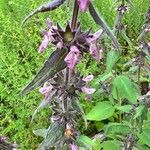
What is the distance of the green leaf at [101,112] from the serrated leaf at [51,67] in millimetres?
1375

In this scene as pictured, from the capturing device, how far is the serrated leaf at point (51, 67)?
4.00ft

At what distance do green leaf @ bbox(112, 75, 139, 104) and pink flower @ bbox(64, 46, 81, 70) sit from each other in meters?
1.23

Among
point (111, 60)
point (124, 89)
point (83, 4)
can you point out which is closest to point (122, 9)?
point (111, 60)

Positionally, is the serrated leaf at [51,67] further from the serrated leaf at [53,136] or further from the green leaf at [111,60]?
the green leaf at [111,60]

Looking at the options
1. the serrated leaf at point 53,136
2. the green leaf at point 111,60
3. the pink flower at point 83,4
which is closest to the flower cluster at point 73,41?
the pink flower at point 83,4

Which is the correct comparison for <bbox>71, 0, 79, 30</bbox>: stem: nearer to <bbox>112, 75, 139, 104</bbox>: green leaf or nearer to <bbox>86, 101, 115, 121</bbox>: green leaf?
<bbox>112, 75, 139, 104</bbox>: green leaf

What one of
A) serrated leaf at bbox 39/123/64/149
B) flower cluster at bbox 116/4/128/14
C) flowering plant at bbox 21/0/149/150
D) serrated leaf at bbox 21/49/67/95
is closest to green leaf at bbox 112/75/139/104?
flower cluster at bbox 116/4/128/14

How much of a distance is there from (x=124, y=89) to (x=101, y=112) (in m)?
0.23

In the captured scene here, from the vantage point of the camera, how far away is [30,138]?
3.06 m

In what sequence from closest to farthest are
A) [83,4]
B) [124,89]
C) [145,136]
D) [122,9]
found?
[83,4] → [145,136] → [124,89] → [122,9]

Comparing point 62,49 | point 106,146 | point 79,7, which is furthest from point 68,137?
point 106,146

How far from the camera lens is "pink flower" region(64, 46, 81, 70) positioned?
1.21 metres

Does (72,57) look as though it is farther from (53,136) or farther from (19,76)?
(19,76)

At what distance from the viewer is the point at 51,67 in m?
1.26
